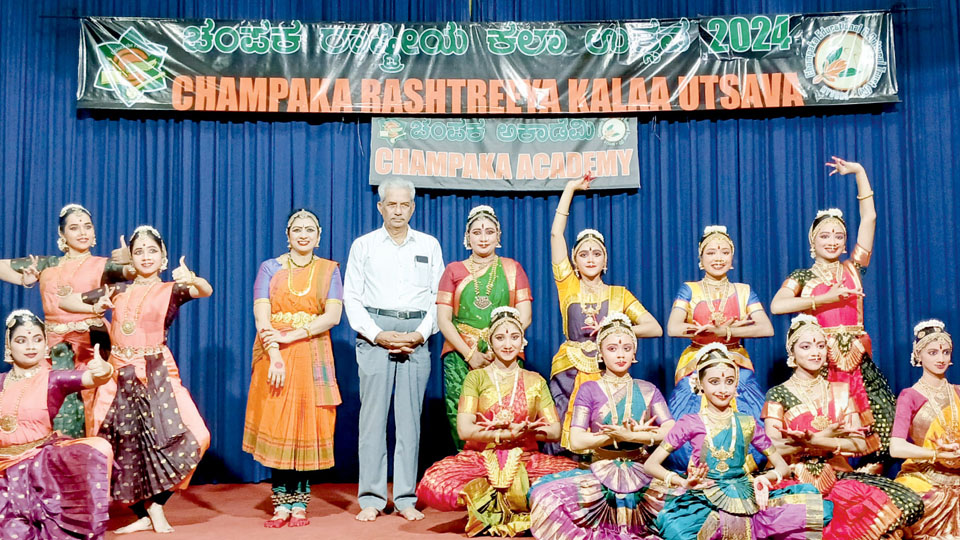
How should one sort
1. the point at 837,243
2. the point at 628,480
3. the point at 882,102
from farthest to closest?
the point at 882,102 → the point at 837,243 → the point at 628,480

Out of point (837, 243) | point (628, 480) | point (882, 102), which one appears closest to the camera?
point (628, 480)

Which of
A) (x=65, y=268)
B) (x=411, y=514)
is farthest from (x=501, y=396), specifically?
(x=65, y=268)

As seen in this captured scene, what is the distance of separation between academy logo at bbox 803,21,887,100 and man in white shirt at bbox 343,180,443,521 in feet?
9.00

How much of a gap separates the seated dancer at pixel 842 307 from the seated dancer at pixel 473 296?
1.31 m

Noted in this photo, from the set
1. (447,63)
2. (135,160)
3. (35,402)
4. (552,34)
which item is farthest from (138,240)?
(552,34)

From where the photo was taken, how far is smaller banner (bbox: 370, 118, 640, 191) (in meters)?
5.96

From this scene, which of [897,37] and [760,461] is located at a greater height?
[897,37]

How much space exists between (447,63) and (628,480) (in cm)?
311

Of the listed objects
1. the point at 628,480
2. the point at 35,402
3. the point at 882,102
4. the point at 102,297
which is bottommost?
the point at 628,480

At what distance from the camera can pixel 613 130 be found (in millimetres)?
5980

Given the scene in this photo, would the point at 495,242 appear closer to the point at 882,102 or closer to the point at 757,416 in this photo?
the point at 757,416

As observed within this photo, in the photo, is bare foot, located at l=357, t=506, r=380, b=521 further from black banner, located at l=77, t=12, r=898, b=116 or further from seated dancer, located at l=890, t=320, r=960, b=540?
black banner, located at l=77, t=12, r=898, b=116

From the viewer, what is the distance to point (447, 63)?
234 inches

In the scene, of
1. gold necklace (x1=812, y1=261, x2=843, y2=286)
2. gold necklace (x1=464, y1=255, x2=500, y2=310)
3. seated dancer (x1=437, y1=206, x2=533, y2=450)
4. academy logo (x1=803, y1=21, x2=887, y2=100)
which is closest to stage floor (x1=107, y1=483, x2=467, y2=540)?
seated dancer (x1=437, y1=206, x2=533, y2=450)
